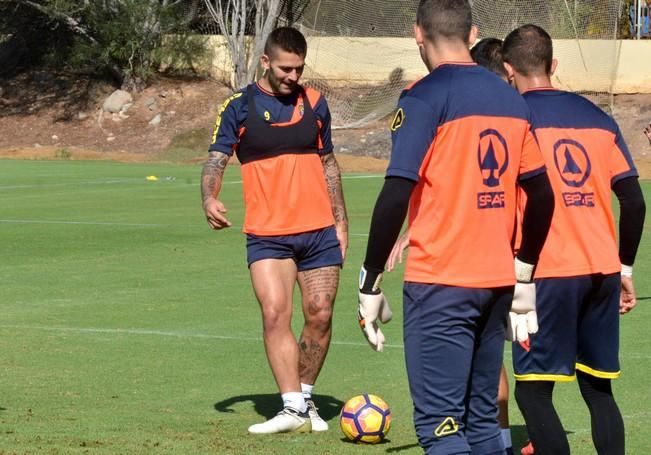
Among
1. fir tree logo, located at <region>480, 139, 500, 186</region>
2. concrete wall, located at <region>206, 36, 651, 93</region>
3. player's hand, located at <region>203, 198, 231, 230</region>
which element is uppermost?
fir tree logo, located at <region>480, 139, 500, 186</region>

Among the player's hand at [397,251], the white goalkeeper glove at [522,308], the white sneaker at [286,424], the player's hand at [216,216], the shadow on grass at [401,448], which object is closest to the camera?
the white goalkeeper glove at [522,308]

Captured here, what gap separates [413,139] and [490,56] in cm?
165

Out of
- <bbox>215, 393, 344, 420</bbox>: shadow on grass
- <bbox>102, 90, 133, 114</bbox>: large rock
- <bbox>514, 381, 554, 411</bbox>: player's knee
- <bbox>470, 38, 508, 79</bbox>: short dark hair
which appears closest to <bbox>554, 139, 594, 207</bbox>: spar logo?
<bbox>470, 38, 508, 79</bbox>: short dark hair

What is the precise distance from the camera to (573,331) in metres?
6.11

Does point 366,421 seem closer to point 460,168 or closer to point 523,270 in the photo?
point 523,270

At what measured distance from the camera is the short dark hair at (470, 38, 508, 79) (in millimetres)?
6648

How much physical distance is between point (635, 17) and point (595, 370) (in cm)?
4394

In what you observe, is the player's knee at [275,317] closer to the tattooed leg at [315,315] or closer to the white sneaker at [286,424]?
the tattooed leg at [315,315]

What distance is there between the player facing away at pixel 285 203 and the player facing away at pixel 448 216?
268cm

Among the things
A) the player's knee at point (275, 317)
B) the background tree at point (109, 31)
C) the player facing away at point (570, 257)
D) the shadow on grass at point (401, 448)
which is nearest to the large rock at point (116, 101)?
the background tree at point (109, 31)

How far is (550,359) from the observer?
240 inches

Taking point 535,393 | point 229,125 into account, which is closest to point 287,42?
point 229,125

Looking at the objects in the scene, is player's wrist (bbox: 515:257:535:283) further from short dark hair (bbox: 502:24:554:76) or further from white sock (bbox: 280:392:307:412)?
white sock (bbox: 280:392:307:412)

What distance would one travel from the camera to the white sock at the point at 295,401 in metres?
7.93
